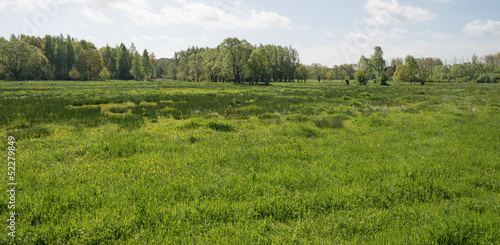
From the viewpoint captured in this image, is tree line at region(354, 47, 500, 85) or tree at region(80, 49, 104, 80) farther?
tree at region(80, 49, 104, 80)

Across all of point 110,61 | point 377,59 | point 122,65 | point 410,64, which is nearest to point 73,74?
point 122,65

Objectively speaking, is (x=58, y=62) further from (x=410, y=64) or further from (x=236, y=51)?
(x=410, y=64)

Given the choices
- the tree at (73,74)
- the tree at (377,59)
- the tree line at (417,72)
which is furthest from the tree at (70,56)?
the tree at (377,59)

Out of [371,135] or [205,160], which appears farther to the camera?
[371,135]

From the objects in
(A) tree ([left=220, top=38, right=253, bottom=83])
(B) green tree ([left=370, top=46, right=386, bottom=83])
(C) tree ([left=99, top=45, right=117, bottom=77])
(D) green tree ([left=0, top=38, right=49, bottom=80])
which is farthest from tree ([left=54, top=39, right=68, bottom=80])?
(B) green tree ([left=370, top=46, right=386, bottom=83])

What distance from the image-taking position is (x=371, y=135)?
11.4m

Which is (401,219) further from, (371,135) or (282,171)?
(371,135)

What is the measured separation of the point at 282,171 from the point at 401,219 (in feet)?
10.1

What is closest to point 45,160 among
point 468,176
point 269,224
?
point 269,224

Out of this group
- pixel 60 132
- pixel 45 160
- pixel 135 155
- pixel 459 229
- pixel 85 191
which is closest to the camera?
pixel 459 229

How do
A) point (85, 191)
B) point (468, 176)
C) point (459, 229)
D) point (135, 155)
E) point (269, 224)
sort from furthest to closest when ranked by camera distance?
point (135, 155) → point (468, 176) → point (85, 191) → point (269, 224) → point (459, 229)

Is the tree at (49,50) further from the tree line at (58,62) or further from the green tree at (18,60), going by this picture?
the green tree at (18,60)

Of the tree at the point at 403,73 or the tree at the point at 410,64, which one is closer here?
the tree at the point at 410,64

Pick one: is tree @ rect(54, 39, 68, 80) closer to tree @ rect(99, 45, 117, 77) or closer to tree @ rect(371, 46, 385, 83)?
tree @ rect(99, 45, 117, 77)
